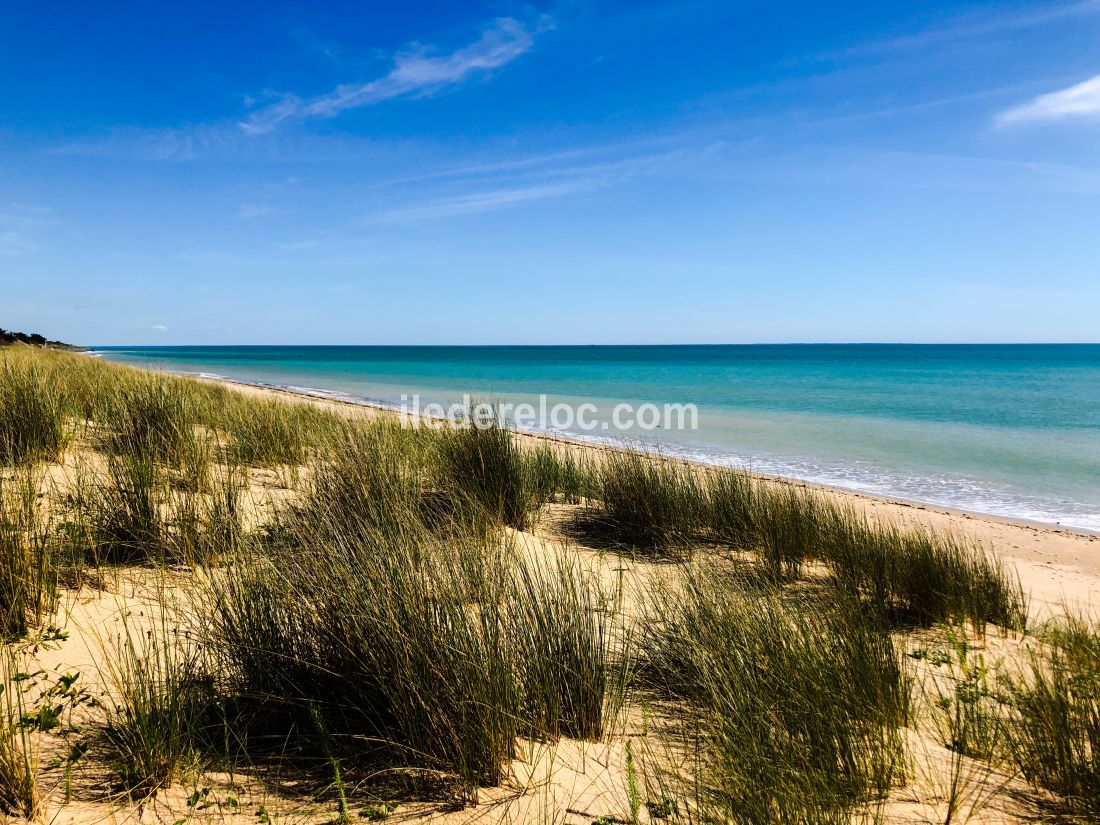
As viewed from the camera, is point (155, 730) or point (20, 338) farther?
point (20, 338)

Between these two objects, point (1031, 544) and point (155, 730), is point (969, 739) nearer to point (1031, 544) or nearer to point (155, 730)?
point (155, 730)

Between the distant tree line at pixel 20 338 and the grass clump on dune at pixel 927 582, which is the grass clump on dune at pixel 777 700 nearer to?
the grass clump on dune at pixel 927 582

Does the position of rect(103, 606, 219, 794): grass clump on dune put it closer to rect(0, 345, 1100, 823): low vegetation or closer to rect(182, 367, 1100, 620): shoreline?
rect(0, 345, 1100, 823): low vegetation

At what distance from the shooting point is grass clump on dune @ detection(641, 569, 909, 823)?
197 centimetres

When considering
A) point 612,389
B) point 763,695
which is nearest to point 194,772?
point 763,695

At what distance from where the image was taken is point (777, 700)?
2.52m

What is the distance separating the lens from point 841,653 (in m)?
2.90

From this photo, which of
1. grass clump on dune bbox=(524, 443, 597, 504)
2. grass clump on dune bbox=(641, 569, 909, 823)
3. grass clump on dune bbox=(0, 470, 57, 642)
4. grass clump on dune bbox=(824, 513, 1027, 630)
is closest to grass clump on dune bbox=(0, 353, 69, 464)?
grass clump on dune bbox=(0, 470, 57, 642)

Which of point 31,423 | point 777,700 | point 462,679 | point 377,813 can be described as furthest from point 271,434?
point 777,700

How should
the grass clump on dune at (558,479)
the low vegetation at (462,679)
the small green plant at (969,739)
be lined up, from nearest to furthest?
the low vegetation at (462,679) < the small green plant at (969,739) < the grass clump on dune at (558,479)

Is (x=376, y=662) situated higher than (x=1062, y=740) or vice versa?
(x=376, y=662)

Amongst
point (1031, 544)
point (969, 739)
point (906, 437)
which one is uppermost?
point (906, 437)

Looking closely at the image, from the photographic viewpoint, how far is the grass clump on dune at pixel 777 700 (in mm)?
1969

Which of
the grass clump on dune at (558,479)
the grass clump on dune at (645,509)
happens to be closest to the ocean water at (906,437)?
the grass clump on dune at (558,479)
